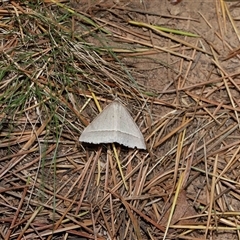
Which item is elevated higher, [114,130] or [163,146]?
[114,130]

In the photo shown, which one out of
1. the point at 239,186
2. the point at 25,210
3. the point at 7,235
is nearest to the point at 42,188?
the point at 25,210

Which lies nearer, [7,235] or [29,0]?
[7,235]

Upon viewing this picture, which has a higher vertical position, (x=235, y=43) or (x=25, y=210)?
(x=235, y=43)

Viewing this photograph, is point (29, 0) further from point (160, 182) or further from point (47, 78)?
point (160, 182)
